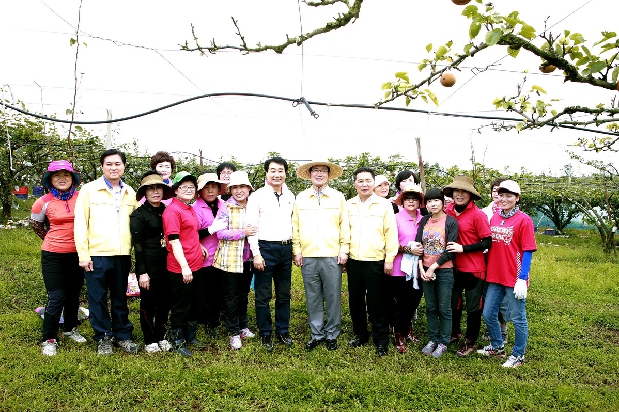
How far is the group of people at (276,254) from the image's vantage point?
3.57 meters

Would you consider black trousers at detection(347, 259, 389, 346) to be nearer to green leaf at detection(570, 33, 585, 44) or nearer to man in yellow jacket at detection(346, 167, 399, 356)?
man in yellow jacket at detection(346, 167, 399, 356)

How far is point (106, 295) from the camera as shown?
363cm

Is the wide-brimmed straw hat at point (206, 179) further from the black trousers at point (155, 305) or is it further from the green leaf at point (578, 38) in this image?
the green leaf at point (578, 38)

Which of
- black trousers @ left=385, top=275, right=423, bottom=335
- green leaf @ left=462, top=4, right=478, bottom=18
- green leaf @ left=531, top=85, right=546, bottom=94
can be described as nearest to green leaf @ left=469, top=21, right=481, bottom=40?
green leaf @ left=462, top=4, right=478, bottom=18

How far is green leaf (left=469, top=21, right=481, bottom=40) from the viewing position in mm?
1608

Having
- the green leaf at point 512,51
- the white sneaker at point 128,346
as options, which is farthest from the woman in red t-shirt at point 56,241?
the green leaf at point 512,51

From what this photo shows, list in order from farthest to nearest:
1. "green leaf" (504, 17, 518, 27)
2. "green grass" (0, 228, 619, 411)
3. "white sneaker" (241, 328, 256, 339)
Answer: "white sneaker" (241, 328, 256, 339), "green grass" (0, 228, 619, 411), "green leaf" (504, 17, 518, 27)

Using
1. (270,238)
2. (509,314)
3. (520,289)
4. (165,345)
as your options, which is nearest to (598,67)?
(520,289)

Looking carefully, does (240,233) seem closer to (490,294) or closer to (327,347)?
(327,347)

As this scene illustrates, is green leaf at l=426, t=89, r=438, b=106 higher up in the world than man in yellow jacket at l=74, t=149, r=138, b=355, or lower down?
higher up

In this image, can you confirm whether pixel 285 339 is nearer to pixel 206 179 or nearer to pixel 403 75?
pixel 206 179

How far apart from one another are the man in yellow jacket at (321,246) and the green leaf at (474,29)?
2.36 m

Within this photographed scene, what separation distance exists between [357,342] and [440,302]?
829mm

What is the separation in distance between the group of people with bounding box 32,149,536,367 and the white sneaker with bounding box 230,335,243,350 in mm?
11
